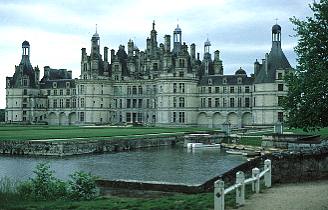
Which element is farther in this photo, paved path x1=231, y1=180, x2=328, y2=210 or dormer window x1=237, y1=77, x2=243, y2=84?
dormer window x1=237, y1=77, x2=243, y2=84

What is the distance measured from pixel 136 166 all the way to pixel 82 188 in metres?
13.4

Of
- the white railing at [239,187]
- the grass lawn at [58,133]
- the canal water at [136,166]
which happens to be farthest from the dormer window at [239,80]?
the white railing at [239,187]

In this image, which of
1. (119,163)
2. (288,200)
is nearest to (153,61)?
(119,163)

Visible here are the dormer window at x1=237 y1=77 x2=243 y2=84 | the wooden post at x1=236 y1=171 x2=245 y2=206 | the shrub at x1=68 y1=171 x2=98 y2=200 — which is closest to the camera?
the wooden post at x1=236 y1=171 x2=245 y2=206

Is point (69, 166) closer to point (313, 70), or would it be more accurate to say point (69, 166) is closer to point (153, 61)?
point (313, 70)

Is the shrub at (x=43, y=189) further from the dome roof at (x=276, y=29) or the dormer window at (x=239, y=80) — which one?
the dormer window at (x=239, y=80)

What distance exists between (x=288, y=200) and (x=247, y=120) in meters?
57.8

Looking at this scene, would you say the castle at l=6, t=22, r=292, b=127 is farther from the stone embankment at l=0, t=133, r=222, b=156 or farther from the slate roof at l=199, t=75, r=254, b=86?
the stone embankment at l=0, t=133, r=222, b=156

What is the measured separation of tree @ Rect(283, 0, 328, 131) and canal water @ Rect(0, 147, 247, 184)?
4.92m

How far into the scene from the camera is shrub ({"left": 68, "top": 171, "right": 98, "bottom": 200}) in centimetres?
1293

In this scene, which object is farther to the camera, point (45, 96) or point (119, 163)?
point (45, 96)

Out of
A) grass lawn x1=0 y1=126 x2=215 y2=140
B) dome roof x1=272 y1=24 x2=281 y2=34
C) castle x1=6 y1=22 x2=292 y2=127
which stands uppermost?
dome roof x1=272 y1=24 x2=281 y2=34

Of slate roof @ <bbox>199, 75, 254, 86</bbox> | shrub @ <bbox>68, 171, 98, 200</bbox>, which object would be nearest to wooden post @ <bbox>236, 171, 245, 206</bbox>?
shrub @ <bbox>68, 171, 98, 200</bbox>

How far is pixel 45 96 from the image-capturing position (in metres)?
82.6
